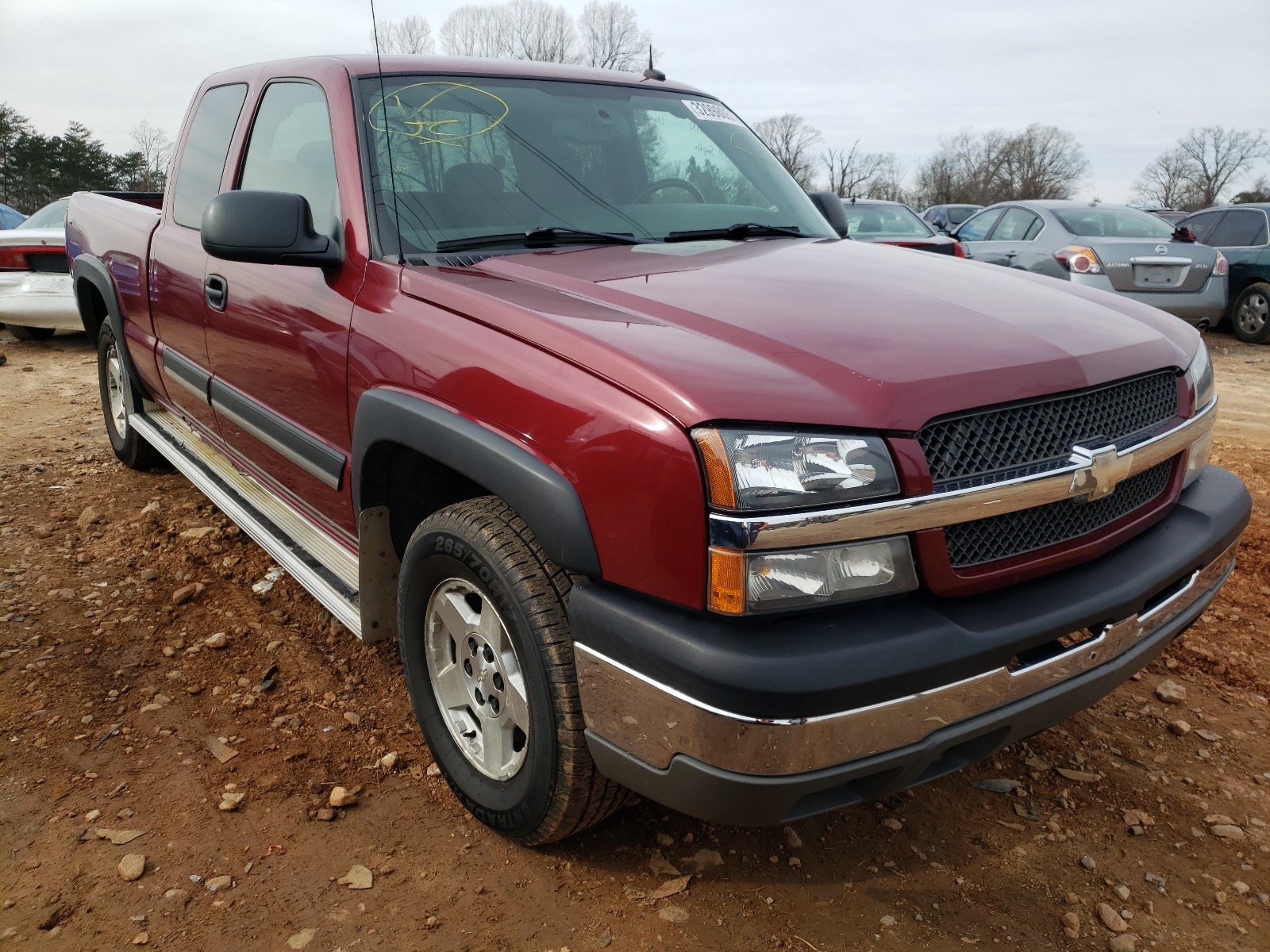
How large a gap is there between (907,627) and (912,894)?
0.85 metres

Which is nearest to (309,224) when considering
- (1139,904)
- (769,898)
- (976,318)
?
(976,318)

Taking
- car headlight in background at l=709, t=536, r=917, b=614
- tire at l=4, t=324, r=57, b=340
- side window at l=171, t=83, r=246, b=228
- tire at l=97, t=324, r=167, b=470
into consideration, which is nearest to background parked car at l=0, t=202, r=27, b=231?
tire at l=4, t=324, r=57, b=340

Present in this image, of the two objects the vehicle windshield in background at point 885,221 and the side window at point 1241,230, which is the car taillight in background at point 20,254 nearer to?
the vehicle windshield in background at point 885,221

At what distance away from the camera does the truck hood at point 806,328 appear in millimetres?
1704

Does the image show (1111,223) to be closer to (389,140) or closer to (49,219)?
(389,140)

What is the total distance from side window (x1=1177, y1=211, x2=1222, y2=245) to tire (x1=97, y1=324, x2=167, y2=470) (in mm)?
11622

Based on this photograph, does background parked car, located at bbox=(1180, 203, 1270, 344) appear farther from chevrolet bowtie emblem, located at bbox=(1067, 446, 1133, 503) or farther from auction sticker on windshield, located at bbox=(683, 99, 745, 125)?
chevrolet bowtie emblem, located at bbox=(1067, 446, 1133, 503)

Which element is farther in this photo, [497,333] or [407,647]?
[407,647]

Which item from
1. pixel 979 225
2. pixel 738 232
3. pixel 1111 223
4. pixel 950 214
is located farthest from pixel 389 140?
pixel 950 214

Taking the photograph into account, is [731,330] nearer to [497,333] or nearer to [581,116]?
[497,333]

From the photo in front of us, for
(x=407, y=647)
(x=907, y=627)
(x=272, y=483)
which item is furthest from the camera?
(x=272, y=483)

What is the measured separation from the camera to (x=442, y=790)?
254 cm

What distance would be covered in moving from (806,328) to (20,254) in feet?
32.7

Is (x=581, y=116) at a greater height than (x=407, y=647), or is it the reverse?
(x=581, y=116)
